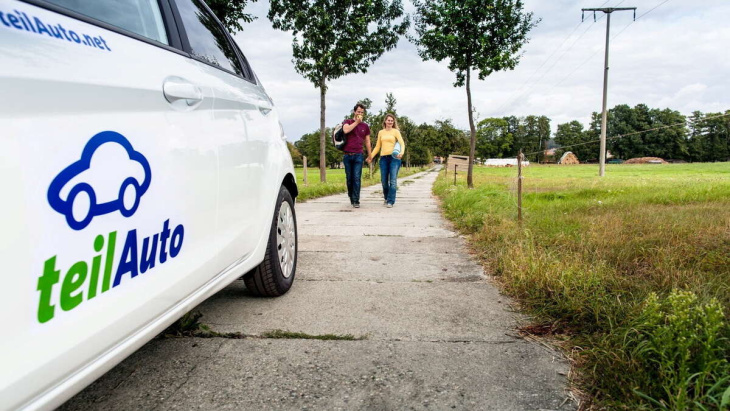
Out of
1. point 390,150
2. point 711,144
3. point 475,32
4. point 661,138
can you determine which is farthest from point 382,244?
point 711,144

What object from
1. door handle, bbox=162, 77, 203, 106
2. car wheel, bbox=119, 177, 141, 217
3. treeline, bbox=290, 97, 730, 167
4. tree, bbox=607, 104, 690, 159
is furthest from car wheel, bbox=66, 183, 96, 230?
tree, bbox=607, 104, 690, 159

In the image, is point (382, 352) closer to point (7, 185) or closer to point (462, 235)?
point (7, 185)

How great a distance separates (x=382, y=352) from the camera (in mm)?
2037

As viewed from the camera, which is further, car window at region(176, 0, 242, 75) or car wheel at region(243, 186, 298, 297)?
Answer: car wheel at region(243, 186, 298, 297)

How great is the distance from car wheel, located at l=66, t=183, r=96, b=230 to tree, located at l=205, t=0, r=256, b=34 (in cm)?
841

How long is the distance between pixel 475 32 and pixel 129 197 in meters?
14.8

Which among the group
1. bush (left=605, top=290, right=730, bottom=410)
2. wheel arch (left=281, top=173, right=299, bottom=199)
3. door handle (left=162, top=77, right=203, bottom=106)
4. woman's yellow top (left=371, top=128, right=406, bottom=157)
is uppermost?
woman's yellow top (left=371, top=128, right=406, bottom=157)

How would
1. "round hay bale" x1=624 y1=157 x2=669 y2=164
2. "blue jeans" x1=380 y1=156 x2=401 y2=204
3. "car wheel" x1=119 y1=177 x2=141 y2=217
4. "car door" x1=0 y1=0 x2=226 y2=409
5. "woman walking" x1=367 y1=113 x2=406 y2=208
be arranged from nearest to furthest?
1. "car door" x1=0 y1=0 x2=226 y2=409
2. "car wheel" x1=119 y1=177 x2=141 y2=217
3. "woman walking" x1=367 y1=113 x2=406 y2=208
4. "blue jeans" x1=380 y1=156 x2=401 y2=204
5. "round hay bale" x1=624 y1=157 x2=669 y2=164

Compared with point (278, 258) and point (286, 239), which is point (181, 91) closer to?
point (278, 258)

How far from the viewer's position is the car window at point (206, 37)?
6.76ft

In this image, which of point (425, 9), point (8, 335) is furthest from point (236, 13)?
point (8, 335)

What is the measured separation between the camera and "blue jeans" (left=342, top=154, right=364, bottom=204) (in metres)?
8.02

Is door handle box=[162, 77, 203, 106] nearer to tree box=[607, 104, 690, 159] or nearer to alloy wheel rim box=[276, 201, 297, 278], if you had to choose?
alloy wheel rim box=[276, 201, 297, 278]

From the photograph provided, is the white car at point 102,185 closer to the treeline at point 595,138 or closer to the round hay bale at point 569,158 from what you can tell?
the treeline at point 595,138
